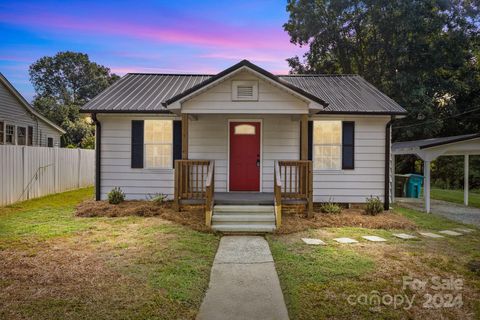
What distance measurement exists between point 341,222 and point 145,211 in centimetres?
515

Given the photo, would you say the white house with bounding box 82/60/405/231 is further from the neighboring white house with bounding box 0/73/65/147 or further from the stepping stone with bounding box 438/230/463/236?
the neighboring white house with bounding box 0/73/65/147

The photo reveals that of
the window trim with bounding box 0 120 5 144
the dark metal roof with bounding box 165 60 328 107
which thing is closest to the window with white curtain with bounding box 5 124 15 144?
the window trim with bounding box 0 120 5 144

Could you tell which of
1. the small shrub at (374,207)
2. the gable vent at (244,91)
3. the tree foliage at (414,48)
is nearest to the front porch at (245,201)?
the gable vent at (244,91)

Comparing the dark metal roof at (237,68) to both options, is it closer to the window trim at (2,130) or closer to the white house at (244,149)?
the white house at (244,149)

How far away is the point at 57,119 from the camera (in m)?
36.6

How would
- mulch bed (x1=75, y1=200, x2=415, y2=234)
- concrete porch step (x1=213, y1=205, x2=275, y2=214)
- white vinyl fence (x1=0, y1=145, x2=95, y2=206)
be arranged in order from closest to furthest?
mulch bed (x1=75, y1=200, x2=415, y2=234)
concrete porch step (x1=213, y1=205, x2=275, y2=214)
white vinyl fence (x1=0, y1=145, x2=95, y2=206)

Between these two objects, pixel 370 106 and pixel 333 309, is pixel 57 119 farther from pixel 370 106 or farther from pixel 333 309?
pixel 333 309

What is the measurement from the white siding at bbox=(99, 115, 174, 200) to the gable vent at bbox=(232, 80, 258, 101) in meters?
3.33

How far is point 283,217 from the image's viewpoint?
316 inches

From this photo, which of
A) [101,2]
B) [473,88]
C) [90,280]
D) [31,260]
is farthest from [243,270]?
[473,88]

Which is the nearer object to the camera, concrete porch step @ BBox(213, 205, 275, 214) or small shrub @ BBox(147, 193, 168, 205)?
concrete porch step @ BBox(213, 205, 275, 214)

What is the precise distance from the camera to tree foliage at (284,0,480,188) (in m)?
18.2

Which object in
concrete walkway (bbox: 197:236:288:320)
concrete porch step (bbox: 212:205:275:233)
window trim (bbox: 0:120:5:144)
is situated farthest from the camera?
window trim (bbox: 0:120:5:144)

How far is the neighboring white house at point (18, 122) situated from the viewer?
54.1 feet
